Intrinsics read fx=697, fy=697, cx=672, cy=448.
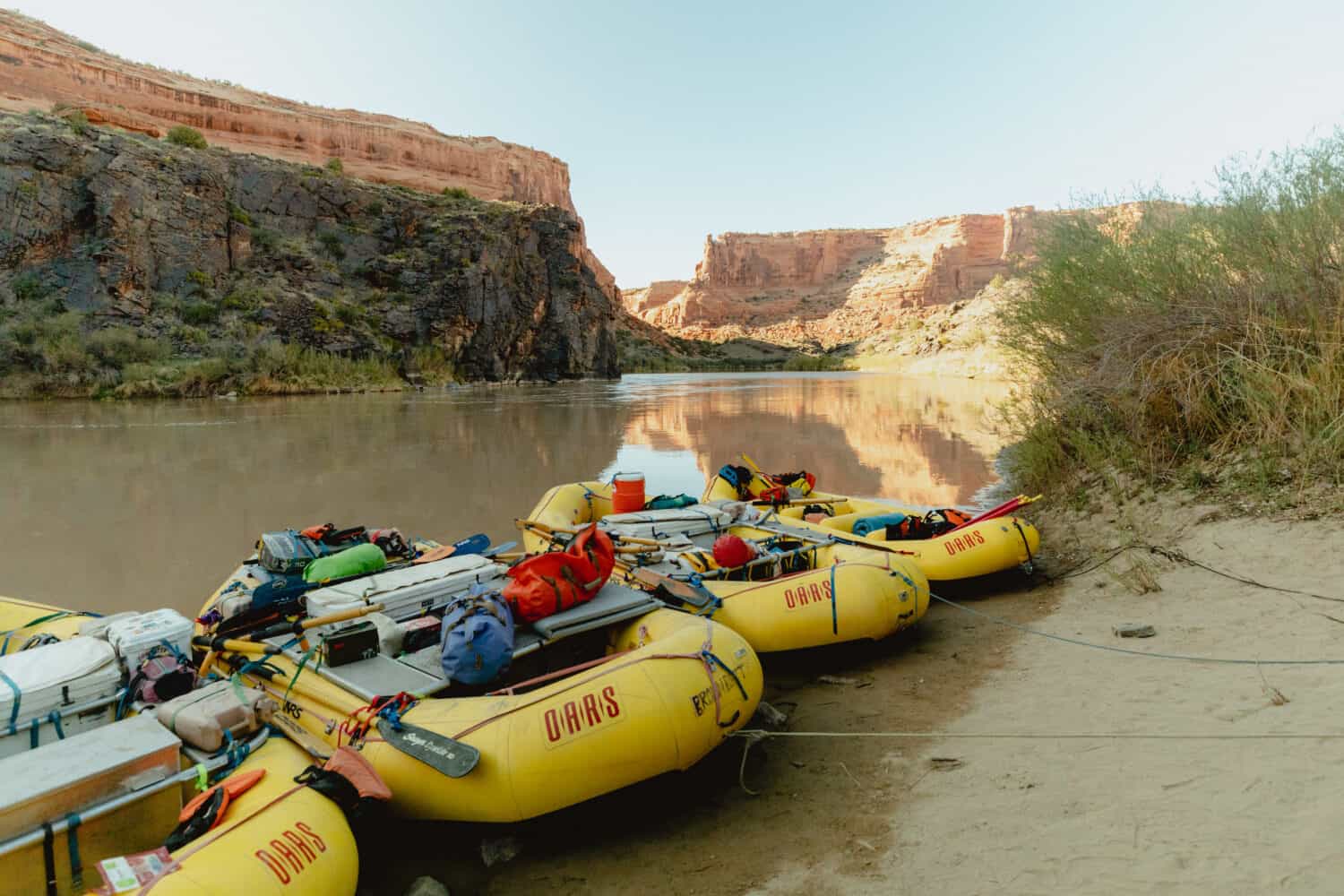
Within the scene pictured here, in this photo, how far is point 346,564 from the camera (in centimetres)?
491

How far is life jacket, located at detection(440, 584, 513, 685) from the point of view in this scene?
132 inches

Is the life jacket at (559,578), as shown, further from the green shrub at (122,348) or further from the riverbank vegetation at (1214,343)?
the green shrub at (122,348)

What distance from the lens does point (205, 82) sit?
6862cm

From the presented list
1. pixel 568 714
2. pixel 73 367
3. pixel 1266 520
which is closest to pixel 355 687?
pixel 568 714

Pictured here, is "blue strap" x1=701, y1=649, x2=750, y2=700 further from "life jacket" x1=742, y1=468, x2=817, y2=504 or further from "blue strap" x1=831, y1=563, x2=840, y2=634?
"life jacket" x1=742, y1=468, x2=817, y2=504

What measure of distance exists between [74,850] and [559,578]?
2228 millimetres

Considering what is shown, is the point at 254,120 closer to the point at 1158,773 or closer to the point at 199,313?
the point at 199,313

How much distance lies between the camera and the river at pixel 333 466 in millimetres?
7434

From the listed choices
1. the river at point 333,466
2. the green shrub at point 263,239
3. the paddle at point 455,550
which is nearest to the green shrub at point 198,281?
the green shrub at point 263,239

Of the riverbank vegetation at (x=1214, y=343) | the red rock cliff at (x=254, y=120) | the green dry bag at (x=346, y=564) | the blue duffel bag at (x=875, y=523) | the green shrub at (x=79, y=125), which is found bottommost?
the blue duffel bag at (x=875, y=523)

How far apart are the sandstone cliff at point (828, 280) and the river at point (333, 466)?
8182 centimetres

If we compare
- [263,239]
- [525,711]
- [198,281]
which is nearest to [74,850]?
[525,711]

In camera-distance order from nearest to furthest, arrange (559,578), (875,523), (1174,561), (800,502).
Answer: (559,578)
(1174,561)
(875,523)
(800,502)

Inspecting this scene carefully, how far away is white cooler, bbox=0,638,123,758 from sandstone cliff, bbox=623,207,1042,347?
98.1 m
